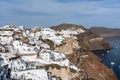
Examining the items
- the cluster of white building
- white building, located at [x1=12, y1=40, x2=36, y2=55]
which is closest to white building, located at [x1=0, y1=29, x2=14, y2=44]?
the cluster of white building

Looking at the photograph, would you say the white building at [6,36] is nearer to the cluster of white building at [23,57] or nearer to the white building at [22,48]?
the cluster of white building at [23,57]

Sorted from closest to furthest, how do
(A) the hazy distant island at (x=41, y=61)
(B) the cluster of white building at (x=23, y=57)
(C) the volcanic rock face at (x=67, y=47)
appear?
1. (B) the cluster of white building at (x=23, y=57)
2. (A) the hazy distant island at (x=41, y=61)
3. (C) the volcanic rock face at (x=67, y=47)

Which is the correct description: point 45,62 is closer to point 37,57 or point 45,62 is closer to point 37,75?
point 37,57

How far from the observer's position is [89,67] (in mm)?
139375

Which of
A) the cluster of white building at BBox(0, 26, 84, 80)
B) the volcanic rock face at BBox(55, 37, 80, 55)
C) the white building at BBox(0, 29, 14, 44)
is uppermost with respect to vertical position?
the white building at BBox(0, 29, 14, 44)

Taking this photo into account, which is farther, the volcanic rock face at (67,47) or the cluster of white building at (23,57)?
the volcanic rock face at (67,47)

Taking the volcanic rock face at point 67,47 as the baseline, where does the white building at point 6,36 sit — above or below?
above

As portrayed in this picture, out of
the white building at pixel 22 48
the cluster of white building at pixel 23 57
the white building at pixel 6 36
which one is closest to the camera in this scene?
the cluster of white building at pixel 23 57

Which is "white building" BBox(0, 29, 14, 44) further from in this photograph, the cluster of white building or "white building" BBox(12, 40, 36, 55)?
"white building" BBox(12, 40, 36, 55)

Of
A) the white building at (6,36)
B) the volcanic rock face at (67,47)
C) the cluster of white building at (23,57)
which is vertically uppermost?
the white building at (6,36)

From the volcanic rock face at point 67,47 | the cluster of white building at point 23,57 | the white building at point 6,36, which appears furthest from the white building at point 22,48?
the volcanic rock face at point 67,47

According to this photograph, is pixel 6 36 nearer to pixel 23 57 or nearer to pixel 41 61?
pixel 23 57

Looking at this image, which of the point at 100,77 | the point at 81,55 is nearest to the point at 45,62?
the point at 100,77

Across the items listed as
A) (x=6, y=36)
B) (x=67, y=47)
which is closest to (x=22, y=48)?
(x=6, y=36)
